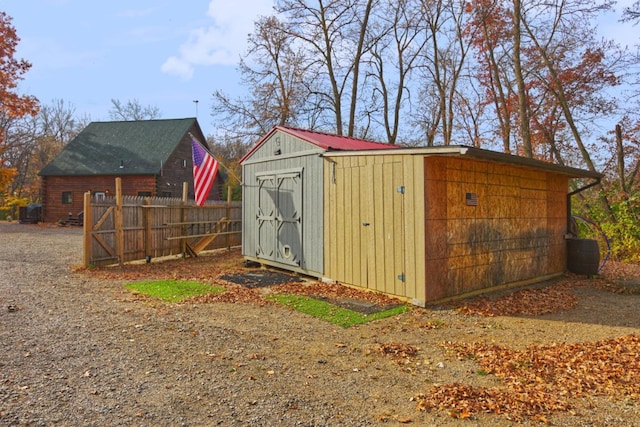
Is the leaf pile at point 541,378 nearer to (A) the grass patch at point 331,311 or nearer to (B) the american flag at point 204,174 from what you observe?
(A) the grass patch at point 331,311

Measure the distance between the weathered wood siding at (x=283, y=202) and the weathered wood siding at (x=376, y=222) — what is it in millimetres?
384

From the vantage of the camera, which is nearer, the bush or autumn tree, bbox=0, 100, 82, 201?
the bush

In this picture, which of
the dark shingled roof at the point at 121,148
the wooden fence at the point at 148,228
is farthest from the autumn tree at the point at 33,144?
the wooden fence at the point at 148,228

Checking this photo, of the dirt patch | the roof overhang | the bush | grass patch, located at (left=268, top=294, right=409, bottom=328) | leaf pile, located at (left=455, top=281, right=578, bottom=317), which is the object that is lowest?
leaf pile, located at (left=455, top=281, right=578, bottom=317)

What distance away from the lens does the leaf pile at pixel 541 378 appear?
2980mm

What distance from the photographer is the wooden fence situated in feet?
30.1

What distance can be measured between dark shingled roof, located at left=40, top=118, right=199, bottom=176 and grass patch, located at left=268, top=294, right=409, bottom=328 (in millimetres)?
18934

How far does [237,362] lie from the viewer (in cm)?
385

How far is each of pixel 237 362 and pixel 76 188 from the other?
80.6 ft

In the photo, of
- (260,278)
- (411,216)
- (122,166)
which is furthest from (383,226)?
(122,166)

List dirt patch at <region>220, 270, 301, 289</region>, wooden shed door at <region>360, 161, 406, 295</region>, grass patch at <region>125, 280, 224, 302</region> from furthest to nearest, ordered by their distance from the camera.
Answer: dirt patch at <region>220, 270, 301, 289</region> < grass patch at <region>125, 280, 224, 302</region> < wooden shed door at <region>360, 161, 406, 295</region>

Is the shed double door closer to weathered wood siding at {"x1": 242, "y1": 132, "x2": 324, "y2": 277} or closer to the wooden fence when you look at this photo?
weathered wood siding at {"x1": 242, "y1": 132, "x2": 324, "y2": 277}

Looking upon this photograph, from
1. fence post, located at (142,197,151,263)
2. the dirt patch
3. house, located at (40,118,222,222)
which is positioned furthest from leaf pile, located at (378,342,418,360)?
house, located at (40,118,222,222)

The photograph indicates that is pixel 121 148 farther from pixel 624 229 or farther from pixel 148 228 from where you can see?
pixel 624 229
